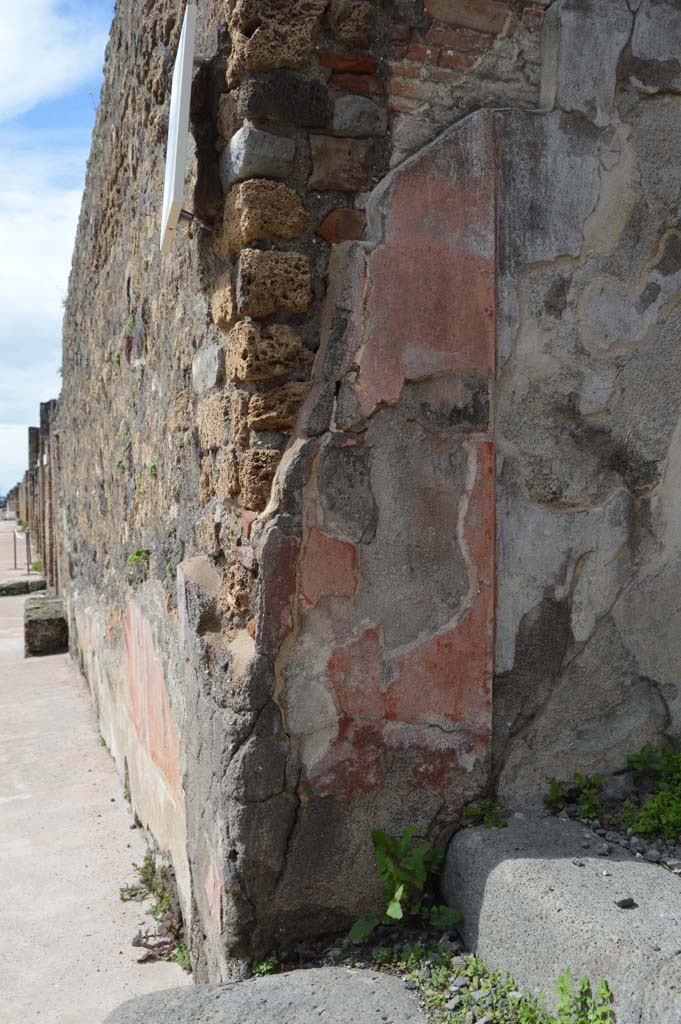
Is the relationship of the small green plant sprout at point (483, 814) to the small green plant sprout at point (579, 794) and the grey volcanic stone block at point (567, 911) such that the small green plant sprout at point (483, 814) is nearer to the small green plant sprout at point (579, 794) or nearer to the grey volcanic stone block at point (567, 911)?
the grey volcanic stone block at point (567, 911)

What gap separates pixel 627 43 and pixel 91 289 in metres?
3.76

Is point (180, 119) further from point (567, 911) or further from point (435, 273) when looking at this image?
point (567, 911)

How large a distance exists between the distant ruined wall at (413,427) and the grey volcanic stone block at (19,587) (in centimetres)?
1132

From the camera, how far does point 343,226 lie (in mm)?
2221

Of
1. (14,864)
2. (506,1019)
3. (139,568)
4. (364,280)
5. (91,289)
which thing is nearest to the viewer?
(506,1019)

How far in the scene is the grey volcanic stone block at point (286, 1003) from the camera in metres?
1.79

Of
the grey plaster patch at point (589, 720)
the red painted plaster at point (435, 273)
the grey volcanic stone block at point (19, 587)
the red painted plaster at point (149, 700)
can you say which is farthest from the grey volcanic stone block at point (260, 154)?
the grey volcanic stone block at point (19, 587)

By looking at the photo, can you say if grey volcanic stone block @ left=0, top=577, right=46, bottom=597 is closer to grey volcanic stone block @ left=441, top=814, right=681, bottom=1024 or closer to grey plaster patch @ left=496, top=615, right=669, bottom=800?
grey plaster patch @ left=496, top=615, right=669, bottom=800

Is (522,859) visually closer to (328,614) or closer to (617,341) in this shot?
(328,614)

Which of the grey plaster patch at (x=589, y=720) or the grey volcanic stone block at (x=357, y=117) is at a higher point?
the grey volcanic stone block at (x=357, y=117)

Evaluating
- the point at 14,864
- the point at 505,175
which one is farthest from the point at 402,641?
the point at 14,864

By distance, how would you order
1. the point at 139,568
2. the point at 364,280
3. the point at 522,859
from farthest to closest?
the point at 139,568
the point at 364,280
the point at 522,859

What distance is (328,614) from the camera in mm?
2186

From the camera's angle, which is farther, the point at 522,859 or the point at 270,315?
the point at 270,315
